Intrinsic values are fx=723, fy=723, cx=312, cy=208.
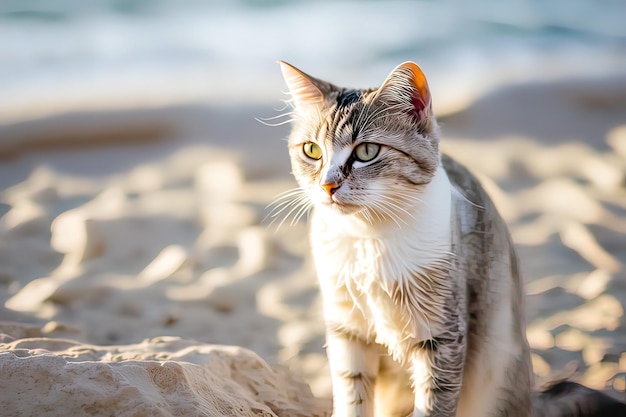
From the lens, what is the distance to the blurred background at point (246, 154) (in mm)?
2385

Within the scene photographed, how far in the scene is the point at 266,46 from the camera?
427cm

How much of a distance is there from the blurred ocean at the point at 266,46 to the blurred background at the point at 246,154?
0.6 inches

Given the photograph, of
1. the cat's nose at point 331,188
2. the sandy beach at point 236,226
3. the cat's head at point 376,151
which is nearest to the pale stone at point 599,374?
the sandy beach at point 236,226

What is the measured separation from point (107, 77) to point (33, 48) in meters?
0.58

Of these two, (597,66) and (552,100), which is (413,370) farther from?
(597,66)

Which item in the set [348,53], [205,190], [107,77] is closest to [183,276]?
[205,190]

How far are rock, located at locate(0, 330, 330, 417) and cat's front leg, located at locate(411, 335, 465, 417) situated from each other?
1.38 feet

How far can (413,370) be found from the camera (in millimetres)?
1482

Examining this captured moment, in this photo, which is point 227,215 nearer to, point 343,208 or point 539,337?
point 539,337

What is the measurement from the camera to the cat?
1.40 metres

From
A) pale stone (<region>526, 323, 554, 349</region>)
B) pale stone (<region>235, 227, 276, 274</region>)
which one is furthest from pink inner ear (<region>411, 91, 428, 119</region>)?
pale stone (<region>235, 227, 276, 274</region>)

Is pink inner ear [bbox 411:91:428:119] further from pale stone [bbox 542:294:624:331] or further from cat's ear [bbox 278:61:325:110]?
pale stone [bbox 542:294:624:331]

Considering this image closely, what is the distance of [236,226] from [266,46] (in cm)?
169

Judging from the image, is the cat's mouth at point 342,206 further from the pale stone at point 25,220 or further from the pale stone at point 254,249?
the pale stone at point 25,220
